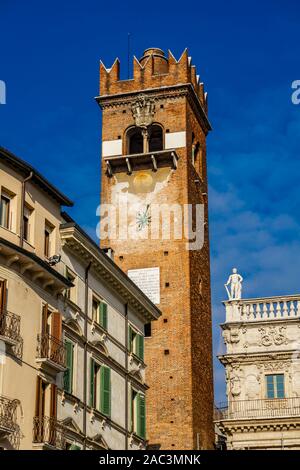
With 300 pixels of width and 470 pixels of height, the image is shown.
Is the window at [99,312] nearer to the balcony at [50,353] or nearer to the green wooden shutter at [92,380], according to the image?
the green wooden shutter at [92,380]

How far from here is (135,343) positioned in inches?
1647

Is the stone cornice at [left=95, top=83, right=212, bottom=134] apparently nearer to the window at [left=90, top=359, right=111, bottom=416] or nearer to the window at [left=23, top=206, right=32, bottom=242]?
the window at [left=90, top=359, right=111, bottom=416]

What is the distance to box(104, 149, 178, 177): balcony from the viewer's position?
60.3 meters

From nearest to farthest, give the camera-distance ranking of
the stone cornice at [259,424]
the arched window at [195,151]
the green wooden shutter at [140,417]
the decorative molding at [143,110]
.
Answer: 1. the green wooden shutter at [140,417]
2. the stone cornice at [259,424]
3. the decorative molding at [143,110]
4. the arched window at [195,151]

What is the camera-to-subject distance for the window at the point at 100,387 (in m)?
36.0

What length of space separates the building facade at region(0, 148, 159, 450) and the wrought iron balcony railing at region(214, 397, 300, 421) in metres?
12.3

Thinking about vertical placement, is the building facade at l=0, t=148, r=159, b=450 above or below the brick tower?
below

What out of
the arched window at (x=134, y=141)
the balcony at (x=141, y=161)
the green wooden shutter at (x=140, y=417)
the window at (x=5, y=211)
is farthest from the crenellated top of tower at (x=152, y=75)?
the window at (x=5, y=211)

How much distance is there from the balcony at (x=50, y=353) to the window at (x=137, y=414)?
875 centimetres

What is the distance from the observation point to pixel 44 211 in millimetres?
33125

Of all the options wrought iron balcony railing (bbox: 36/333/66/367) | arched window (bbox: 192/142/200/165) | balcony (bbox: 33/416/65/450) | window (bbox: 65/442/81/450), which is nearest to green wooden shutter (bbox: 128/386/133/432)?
window (bbox: 65/442/81/450)

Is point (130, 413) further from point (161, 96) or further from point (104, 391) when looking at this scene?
point (161, 96)

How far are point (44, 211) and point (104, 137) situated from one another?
30676 mm
